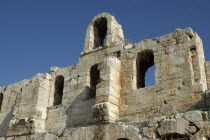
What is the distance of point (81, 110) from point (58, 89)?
270 cm

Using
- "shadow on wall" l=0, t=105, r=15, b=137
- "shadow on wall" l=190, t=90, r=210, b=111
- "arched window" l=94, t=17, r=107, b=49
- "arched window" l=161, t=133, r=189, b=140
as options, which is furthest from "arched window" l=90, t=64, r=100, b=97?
"arched window" l=161, t=133, r=189, b=140

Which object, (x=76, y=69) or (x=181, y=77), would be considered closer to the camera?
(x=181, y=77)

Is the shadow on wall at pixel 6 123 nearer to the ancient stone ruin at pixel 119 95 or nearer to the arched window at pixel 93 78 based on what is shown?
the ancient stone ruin at pixel 119 95

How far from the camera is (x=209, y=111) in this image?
8.98 metres

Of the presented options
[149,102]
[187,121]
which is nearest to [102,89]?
[149,102]

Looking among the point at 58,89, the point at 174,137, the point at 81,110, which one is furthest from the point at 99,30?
the point at 174,137

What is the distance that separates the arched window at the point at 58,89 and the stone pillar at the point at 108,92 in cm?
365

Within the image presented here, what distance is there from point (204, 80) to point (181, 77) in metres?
0.86

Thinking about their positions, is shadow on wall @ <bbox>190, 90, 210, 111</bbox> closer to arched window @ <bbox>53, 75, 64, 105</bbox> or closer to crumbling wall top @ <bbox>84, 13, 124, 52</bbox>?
crumbling wall top @ <bbox>84, 13, 124, 52</bbox>

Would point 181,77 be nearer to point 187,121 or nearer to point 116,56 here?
point 187,121

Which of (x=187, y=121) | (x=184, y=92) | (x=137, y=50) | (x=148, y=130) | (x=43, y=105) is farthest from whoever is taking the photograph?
(x=43, y=105)

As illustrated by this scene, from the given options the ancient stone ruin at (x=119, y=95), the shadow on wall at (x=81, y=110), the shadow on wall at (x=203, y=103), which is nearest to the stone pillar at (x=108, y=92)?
the ancient stone ruin at (x=119, y=95)

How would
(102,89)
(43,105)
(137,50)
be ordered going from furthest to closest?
(43,105) → (137,50) → (102,89)

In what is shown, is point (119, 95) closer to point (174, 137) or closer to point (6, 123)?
point (174, 137)
